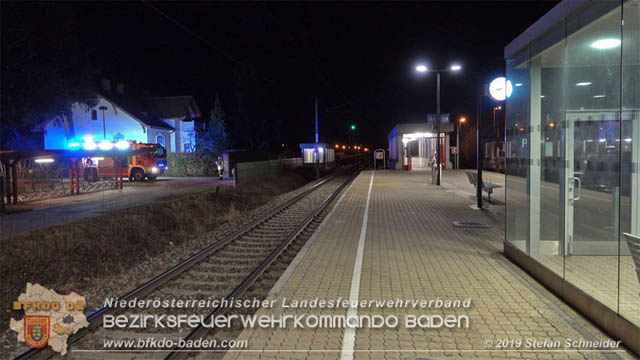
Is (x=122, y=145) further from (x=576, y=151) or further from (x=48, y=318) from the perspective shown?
(x=576, y=151)

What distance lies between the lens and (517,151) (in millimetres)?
8203

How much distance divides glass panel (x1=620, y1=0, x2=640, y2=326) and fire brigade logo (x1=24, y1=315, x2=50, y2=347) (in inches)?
246

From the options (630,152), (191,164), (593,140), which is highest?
(593,140)

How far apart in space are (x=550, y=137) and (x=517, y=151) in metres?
0.82

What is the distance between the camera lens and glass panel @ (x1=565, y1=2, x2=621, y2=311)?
6.12 m

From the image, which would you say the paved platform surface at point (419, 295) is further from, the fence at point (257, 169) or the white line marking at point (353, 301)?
the fence at point (257, 169)

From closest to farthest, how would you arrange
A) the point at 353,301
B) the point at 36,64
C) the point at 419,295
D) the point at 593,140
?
the point at 353,301 < the point at 419,295 < the point at 593,140 < the point at 36,64

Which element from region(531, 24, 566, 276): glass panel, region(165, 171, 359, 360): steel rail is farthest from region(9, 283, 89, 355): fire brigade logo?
region(531, 24, 566, 276): glass panel

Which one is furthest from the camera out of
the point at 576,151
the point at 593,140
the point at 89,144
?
the point at 89,144

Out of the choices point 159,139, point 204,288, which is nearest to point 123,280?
point 204,288

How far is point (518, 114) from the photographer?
824 centimetres

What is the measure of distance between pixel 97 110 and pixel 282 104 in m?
32.4

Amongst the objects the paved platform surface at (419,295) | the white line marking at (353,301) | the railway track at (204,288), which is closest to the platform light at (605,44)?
the paved platform surface at (419,295)

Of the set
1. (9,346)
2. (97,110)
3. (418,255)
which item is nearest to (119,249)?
(9,346)
